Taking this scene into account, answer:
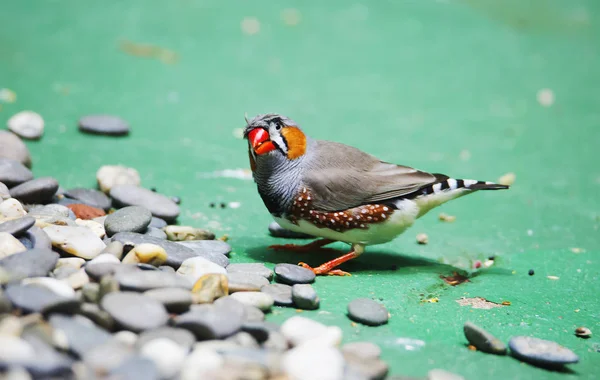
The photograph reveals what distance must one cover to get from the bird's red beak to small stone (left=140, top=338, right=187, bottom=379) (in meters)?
1.35

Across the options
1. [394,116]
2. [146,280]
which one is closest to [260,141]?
[146,280]

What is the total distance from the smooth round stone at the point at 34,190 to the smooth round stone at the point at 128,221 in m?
0.43

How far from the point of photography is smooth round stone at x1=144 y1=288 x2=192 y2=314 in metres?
2.78

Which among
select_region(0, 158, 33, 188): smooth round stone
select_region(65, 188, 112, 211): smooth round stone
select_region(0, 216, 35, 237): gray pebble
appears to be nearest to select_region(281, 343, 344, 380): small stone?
select_region(0, 216, 35, 237): gray pebble

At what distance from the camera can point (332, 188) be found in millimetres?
3617

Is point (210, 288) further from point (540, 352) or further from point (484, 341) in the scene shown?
point (540, 352)

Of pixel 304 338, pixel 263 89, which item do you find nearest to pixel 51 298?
pixel 304 338

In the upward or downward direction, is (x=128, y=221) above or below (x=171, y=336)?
above

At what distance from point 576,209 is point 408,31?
12.2ft

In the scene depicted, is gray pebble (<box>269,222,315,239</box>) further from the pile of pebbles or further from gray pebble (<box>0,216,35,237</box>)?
gray pebble (<box>0,216,35,237</box>)

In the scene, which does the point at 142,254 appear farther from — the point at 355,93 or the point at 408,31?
the point at 408,31

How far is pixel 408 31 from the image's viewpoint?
26.3 feet

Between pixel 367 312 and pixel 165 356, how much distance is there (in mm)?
1042

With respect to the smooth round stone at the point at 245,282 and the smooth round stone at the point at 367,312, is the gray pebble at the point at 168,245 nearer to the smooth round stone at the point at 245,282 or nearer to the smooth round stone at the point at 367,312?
the smooth round stone at the point at 245,282
